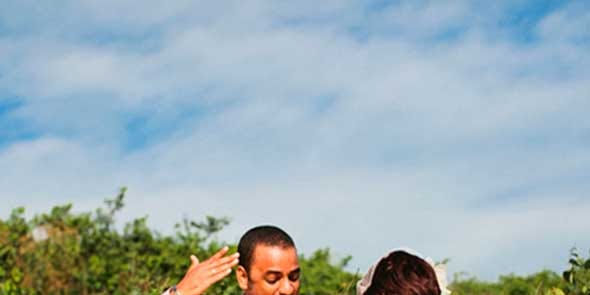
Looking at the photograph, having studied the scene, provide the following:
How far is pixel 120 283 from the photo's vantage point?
1241 centimetres

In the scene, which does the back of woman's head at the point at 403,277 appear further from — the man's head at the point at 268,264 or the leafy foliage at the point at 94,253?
the leafy foliage at the point at 94,253

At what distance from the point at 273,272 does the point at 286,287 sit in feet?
0.42

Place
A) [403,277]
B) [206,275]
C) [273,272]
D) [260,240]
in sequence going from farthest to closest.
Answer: [260,240], [273,272], [206,275], [403,277]

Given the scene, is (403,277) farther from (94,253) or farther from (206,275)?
(94,253)

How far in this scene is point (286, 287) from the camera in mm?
5426

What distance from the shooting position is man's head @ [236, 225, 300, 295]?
547 centimetres

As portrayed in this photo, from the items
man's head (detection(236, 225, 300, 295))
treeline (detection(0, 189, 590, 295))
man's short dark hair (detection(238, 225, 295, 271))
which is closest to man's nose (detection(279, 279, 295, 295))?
man's head (detection(236, 225, 300, 295))

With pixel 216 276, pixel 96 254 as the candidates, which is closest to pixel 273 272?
pixel 216 276

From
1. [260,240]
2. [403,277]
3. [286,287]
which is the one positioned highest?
[260,240]

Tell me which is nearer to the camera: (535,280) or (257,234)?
(257,234)

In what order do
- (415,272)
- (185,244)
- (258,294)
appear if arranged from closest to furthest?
(415,272)
(258,294)
(185,244)

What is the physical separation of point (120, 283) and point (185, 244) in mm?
970

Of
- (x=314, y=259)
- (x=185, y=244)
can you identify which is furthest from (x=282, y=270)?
(x=314, y=259)

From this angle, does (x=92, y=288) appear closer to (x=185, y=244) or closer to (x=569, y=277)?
(x=185, y=244)
